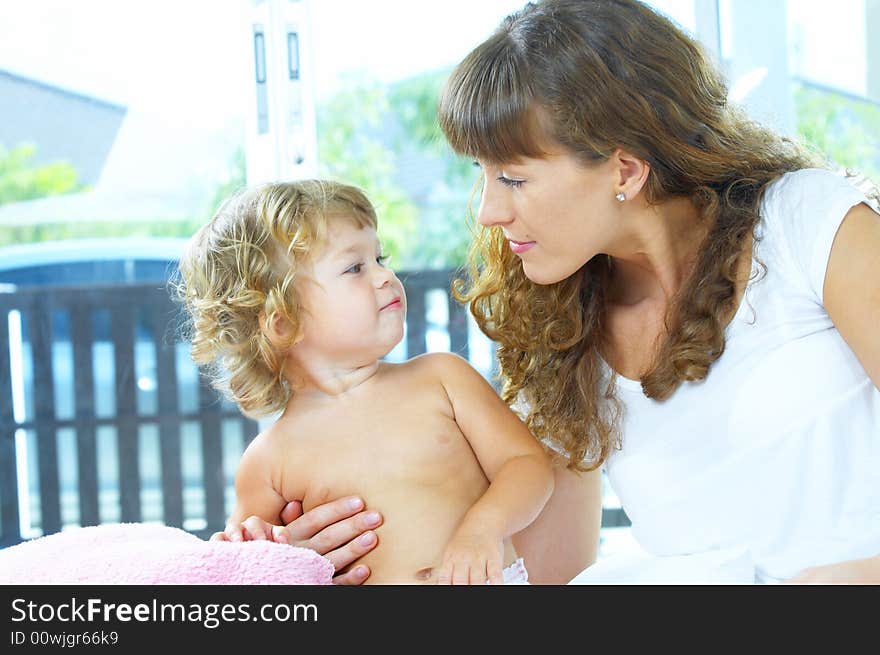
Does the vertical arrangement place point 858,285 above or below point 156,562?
above

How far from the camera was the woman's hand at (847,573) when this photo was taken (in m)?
1.15

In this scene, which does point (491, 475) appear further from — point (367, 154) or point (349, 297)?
point (367, 154)

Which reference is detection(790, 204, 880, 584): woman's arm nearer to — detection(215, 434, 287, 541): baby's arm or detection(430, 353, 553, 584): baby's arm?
detection(430, 353, 553, 584): baby's arm

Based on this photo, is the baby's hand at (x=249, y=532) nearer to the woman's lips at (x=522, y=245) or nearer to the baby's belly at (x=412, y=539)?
the baby's belly at (x=412, y=539)

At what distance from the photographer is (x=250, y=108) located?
2346 millimetres

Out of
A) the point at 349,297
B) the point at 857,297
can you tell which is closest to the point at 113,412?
the point at 349,297

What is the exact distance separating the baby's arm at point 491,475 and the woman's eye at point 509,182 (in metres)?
0.31

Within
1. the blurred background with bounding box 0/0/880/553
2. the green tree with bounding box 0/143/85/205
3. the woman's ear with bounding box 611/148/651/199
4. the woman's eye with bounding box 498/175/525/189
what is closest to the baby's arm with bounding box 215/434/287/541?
the woman's eye with bounding box 498/175/525/189

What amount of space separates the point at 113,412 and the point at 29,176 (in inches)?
27.4

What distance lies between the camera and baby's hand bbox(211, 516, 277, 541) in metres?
1.28

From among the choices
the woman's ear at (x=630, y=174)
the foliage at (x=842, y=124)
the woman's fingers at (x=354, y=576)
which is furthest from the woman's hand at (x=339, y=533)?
the foliage at (x=842, y=124)

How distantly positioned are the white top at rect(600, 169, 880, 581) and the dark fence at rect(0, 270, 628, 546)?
1.42 meters

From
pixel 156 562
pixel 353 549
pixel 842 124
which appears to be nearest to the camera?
pixel 156 562
